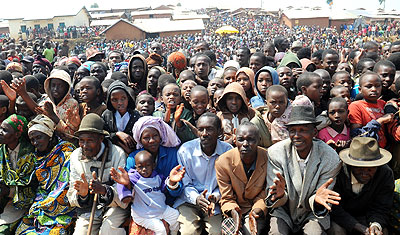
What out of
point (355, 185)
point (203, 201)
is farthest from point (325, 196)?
point (203, 201)

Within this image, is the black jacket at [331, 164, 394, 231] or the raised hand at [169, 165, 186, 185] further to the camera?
the raised hand at [169, 165, 186, 185]

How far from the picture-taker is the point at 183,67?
22.0 ft

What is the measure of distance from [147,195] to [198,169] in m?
0.64

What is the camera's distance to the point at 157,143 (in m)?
3.87

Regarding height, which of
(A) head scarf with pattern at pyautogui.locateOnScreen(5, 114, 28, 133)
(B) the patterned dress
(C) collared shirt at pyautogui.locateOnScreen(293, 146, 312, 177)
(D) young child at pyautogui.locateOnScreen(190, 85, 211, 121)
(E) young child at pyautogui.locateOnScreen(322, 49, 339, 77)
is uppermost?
(E) young child at pyautogui.locateOnScreen(322, 49, 339, 77)

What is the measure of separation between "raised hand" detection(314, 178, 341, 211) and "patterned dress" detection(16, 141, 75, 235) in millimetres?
2825

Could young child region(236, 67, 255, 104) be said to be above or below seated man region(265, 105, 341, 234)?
above

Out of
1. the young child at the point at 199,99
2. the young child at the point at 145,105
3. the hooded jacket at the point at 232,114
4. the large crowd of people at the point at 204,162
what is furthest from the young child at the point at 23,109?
the hooded jacket at the point at 232,114

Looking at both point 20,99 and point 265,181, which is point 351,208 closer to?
point 265,181

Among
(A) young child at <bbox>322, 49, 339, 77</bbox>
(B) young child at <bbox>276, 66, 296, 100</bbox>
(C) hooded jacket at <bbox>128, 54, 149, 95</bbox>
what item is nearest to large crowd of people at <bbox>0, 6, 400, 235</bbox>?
(B) young child at <bbox>276, 66, 296, 100</bbox>

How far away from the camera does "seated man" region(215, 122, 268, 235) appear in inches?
134

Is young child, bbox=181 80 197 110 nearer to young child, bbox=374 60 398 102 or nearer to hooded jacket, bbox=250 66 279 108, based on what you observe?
hooded jacket, bbox=250 66 279 108

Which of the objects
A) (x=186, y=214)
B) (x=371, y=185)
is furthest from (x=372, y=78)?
(x=186, y=214)

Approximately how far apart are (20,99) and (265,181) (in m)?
3.52
